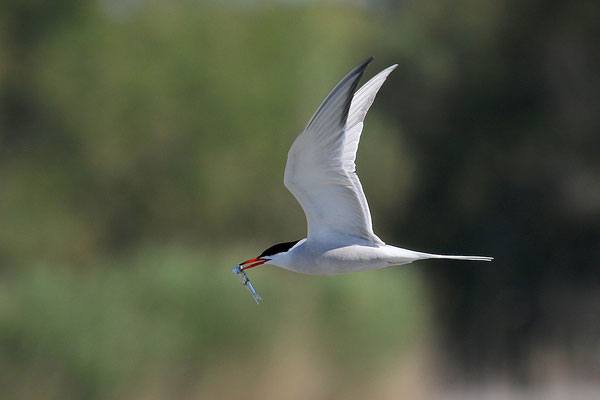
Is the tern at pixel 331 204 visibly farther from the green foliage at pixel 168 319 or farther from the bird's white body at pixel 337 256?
the green foliage at pixel 168 319

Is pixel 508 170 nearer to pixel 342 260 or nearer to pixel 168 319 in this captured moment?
pixel 168 319

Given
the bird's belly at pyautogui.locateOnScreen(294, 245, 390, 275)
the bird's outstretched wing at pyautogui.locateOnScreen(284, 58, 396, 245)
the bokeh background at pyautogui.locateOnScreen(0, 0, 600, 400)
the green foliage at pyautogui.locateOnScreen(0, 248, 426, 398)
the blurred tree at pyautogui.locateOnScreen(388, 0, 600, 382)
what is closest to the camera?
the bird's outstretched wing at pyautogui.locateOnScreen(284, 58, 396, 245)

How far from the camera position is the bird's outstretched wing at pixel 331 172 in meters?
3.92

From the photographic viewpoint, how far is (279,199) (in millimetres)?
10602

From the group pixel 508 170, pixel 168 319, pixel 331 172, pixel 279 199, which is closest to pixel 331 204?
pixel 331 172

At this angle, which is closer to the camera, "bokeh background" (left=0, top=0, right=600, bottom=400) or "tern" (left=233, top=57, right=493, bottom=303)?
"tern" (left=233, top=57, right=493, bottom=303)

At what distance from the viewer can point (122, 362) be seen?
766 cm

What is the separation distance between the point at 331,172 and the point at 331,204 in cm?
17

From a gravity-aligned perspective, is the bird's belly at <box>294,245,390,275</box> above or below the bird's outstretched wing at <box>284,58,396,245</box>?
below

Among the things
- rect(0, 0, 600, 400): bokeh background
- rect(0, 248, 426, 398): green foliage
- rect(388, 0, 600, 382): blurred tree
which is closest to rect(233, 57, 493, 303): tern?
rect(0, 248, 426, 398): green foliage

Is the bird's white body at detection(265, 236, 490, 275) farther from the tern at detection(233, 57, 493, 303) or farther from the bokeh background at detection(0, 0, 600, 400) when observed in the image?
the bokeh background at detection(0, 0, 600, 400)

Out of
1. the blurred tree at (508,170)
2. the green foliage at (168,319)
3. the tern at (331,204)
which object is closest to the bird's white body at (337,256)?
the tern at (331,204)

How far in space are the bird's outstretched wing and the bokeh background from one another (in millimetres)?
3749

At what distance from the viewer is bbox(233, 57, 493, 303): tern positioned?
398 centimetres
